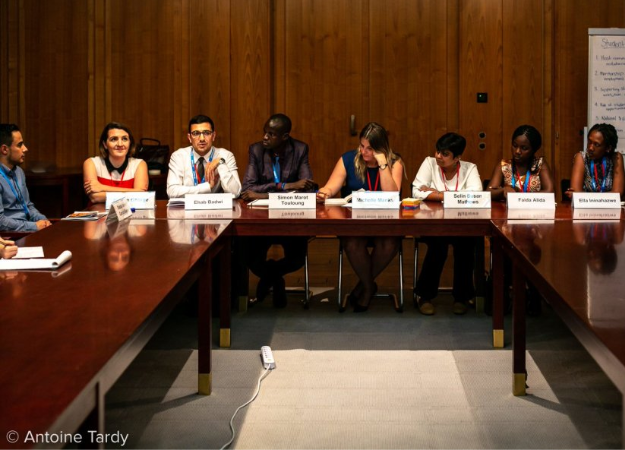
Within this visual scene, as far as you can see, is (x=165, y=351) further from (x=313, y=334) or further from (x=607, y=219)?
(x=607, y=219)

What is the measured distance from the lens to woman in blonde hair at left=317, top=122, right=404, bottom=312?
186 inches

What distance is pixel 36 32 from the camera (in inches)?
300

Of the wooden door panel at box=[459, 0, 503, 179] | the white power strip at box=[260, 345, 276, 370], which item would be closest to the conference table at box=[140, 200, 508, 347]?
the white power strip at box=[260, 345, 276, 370]

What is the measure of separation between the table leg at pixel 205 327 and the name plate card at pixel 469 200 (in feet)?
5.55

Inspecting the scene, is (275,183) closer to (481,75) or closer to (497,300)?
(497,300)

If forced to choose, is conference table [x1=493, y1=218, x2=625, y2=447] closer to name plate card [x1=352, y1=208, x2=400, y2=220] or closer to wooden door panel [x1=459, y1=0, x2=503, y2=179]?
name plate card [x1=352, y1=208, x2=400, y2=220]

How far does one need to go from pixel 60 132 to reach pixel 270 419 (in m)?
5.37

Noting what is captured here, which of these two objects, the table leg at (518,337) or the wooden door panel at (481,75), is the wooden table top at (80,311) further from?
the wooden door panel at (481,75)

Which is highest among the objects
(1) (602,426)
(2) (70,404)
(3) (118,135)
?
(3) (118,135)

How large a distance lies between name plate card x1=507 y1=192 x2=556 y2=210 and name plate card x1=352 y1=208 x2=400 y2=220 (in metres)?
0.62

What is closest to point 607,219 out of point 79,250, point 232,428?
point 232,428

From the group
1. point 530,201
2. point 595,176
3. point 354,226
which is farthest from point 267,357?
point 595,176

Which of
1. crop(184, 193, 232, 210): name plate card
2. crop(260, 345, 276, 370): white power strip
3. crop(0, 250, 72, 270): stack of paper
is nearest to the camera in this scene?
crop(0, 250, 72, 270): stack of paper

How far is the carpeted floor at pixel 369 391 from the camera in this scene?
286 cm
